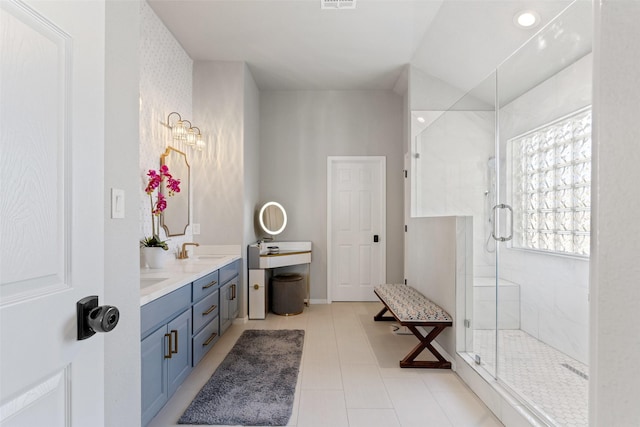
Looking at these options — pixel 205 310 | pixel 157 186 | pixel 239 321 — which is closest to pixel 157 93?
pixel 157 186

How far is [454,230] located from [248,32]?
8.81 ft

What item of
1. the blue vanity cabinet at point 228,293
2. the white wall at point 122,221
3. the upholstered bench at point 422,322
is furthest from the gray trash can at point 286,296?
the white wall at point 122,221

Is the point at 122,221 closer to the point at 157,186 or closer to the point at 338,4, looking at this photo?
the point at 157,186

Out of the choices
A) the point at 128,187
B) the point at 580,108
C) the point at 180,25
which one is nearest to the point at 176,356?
the point at 128,187

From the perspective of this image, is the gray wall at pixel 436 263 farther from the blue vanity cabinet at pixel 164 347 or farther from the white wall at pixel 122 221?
the white wall at pixel 122 221

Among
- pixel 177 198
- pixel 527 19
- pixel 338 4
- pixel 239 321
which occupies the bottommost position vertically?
pixel 239 321

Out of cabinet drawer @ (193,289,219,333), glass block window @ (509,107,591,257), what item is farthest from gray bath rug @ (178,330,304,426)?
glass block window @ (509,107,591,257)

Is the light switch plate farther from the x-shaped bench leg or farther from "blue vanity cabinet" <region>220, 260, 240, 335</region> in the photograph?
the x-shaped bench leg

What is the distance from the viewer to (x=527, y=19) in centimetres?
259

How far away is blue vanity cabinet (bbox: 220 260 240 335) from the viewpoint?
9.99 feet

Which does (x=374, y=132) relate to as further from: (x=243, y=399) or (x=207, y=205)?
(x=243, y=399)

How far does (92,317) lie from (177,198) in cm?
277

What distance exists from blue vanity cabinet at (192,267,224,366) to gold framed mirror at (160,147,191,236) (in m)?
0.73

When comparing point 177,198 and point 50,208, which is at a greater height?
point 177,198
